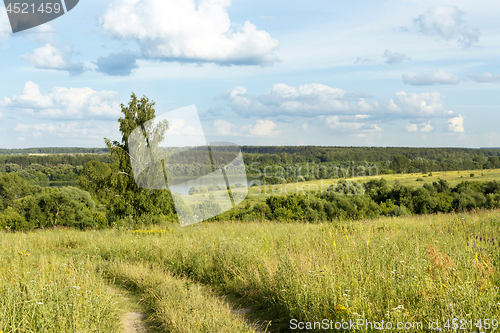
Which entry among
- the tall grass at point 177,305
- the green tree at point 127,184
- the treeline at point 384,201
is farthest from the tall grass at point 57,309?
the treeline at point 384,201

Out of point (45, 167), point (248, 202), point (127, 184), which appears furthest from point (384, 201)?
point (45, 167)

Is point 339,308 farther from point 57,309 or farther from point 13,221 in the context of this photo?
point 13,221

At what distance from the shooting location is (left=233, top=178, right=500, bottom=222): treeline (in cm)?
3238

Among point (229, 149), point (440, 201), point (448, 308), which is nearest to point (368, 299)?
point (448, 308)

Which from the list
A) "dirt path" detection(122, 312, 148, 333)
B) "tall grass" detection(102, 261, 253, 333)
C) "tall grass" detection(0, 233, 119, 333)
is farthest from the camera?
"dirt path" detection(122, 312, 148, 333)

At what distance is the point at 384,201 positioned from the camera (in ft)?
125

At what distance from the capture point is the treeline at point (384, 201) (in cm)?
3238

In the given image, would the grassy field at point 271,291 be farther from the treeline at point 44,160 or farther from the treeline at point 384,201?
the treeline at point 44,160

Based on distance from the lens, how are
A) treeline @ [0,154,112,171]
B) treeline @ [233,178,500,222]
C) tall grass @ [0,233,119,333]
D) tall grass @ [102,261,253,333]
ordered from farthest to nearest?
treeline @ [0,154,112,171]
treeline @ [233,178,500,222]
tall grass @ [102,261,253,333]
tall grass @ [0,233,119,333]

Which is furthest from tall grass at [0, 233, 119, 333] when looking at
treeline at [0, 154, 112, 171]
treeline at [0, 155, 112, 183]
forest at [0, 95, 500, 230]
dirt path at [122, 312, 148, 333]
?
treeline at [0, 154, 112, 171]

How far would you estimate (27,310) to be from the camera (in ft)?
12.5

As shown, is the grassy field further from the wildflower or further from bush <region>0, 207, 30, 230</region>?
bush <region>0, 207, 30, 230</region>

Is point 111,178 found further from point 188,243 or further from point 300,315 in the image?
point 300,315

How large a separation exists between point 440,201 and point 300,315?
37306 millimetres
